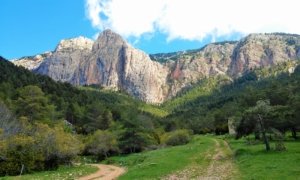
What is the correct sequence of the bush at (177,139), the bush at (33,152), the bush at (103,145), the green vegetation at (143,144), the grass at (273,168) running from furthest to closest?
the bush at (177,139)
the bush at (103,145)
the bush at (33,152)
the green vegetation at (143,144)
the grass at (273,168)

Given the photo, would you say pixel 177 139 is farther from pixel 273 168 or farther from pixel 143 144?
pixel 273 168

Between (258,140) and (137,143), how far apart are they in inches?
1353

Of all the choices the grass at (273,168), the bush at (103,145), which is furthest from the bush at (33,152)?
the grass at (273,168)

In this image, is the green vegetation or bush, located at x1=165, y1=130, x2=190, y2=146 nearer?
the green vegetation

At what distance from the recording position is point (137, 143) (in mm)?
102125

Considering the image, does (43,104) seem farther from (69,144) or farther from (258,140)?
(258,140)

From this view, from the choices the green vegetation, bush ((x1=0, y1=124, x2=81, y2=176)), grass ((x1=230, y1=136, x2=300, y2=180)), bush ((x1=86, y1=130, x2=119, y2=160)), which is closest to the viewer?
grass ((x1=230, y1=136, x2=300, y2=180))

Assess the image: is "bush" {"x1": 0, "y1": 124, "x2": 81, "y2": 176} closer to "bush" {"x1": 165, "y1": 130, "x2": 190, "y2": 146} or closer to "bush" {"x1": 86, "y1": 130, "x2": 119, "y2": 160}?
"bush" {"x1": 86, "y1": 130, "x2": 119, "y2": 160}

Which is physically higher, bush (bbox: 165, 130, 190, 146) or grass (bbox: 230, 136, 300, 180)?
bush (bbox: 165, 130, 190, 146)

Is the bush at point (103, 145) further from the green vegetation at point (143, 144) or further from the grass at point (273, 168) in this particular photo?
the grass at point (273, 168)

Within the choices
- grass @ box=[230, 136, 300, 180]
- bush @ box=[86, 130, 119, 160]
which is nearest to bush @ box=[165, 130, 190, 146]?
bush @ box=[86, 130, 119, 160]

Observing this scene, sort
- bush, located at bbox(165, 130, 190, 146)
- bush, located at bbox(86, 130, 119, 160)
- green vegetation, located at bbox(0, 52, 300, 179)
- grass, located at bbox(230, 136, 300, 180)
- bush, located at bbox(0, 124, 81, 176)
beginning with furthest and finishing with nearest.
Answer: bush, located at bbox(165, 130, 190, 146) < bush, located at bbox(86, 130, 119, 160) < bush, located at bbox(0, 124, 81, 176) < green vegetation, located at bbox(0, 52, 300, 179) < grass, located at bbox(230, 136, 300, 180)

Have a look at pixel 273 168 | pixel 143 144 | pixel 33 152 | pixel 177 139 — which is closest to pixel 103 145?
pixel 143 144

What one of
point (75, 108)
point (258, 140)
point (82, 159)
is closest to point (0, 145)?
point (82, 159)
